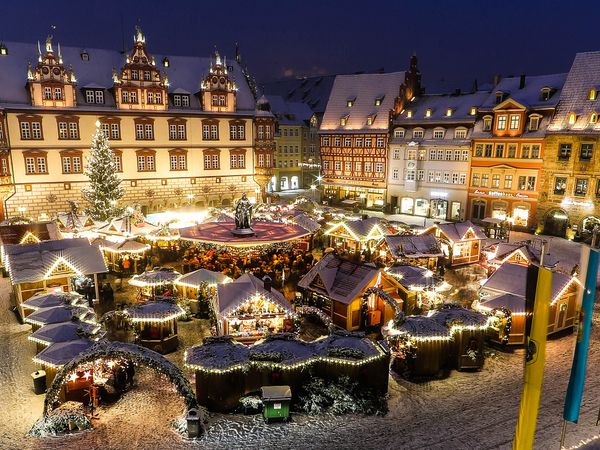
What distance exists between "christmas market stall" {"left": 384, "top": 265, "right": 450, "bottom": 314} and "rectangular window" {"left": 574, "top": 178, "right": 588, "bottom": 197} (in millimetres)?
20471

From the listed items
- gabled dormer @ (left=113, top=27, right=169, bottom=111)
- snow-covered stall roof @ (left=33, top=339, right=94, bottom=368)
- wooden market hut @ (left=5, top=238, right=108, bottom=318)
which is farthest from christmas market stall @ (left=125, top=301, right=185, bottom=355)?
gabled dormer @ (left=113, top=27, right=169, bottom=111)

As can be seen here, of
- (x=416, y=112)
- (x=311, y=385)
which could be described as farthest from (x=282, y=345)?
(x=416, y=112)

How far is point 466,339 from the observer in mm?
16797

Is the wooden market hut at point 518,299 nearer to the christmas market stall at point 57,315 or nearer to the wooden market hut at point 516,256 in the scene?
the wooden market hut at point 516,256

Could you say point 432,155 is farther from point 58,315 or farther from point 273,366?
point 58,315

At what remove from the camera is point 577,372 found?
943 cm

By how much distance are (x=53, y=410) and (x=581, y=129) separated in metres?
38.8

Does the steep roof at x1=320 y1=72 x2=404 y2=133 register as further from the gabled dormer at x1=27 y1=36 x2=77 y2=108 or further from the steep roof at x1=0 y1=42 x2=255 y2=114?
the gabled dormer at x1=27 y1=36 x2=77 y2=108

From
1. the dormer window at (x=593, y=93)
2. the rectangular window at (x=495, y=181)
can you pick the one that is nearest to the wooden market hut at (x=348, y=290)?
the rectangular window at (x=495, y=181)

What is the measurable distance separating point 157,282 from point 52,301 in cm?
467

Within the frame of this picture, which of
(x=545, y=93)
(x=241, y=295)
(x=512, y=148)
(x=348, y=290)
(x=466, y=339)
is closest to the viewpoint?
(x=466, y=339)

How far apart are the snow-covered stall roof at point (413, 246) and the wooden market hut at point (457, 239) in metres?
1.53

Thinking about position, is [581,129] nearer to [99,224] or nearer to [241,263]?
[241,263]

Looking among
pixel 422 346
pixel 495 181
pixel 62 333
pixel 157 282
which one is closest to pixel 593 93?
pixel 495 181
